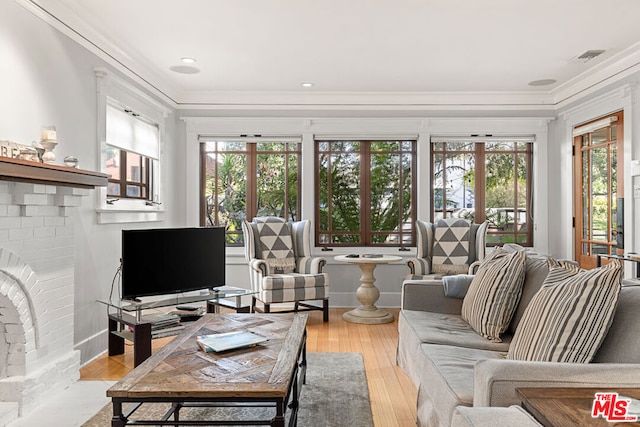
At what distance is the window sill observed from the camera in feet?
12.5

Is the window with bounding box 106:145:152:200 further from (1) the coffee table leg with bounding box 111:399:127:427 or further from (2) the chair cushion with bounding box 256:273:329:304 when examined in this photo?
(1) the coffee table leg with bounding box 111:399:127:427

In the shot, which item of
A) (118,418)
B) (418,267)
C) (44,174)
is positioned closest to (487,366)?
(118,418)

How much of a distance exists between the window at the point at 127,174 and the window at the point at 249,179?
0.98m

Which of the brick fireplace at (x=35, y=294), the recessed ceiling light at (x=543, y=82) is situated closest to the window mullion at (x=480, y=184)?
the recessed ceiling light at (x=543, y=82)

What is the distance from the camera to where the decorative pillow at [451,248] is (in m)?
5.10

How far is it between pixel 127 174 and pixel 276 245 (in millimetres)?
1674

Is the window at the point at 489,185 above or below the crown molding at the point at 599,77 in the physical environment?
below

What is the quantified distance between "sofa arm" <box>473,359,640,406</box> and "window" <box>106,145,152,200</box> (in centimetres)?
361

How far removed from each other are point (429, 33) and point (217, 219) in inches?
132

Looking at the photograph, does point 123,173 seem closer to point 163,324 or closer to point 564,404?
point 163,324

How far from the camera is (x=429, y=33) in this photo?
3738mm

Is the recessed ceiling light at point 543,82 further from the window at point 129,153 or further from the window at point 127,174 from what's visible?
the window at point 127,174

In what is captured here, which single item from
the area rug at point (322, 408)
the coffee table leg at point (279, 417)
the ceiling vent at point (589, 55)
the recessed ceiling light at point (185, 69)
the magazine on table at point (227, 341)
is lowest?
the area rug at point (322, 408)

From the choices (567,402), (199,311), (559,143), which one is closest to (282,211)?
(199,311)
